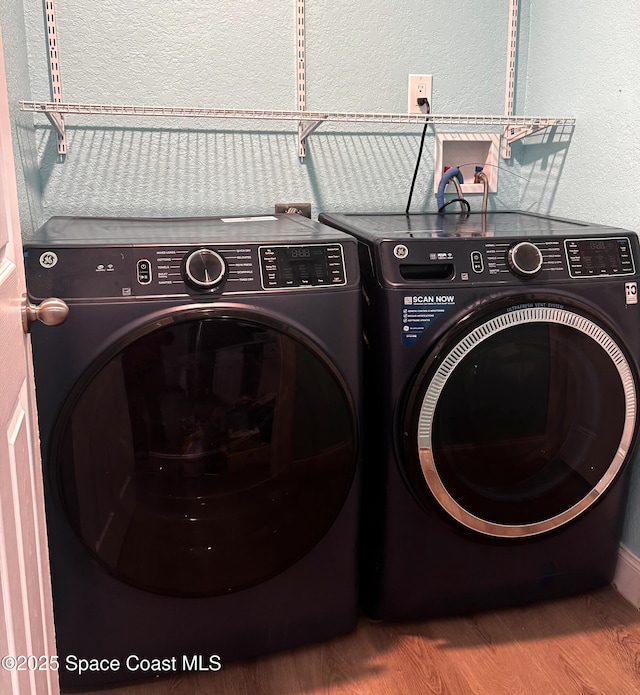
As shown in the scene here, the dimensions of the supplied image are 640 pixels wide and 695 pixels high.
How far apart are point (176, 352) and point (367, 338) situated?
0.48 metres

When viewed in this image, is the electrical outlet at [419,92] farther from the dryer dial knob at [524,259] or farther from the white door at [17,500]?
the white door at [17,500]

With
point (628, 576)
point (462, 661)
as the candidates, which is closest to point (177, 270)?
point (462, 661)

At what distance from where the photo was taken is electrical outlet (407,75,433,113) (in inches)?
81.7

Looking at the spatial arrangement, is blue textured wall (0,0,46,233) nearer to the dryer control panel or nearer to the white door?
the white door

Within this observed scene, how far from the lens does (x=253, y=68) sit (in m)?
1.95

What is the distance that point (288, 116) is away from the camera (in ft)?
5.98

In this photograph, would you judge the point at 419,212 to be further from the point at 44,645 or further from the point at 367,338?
the point at 44,645

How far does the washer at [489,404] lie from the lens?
1473 millimetres

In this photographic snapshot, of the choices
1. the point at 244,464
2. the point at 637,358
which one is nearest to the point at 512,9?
the point at 637,358

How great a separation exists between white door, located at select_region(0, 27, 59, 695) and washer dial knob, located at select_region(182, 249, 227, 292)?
364 mm

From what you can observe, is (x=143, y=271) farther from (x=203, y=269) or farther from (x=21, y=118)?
(x=21, y=118)

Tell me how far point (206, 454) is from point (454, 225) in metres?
0.91

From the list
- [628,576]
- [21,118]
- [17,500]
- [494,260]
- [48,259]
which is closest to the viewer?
[17,500]

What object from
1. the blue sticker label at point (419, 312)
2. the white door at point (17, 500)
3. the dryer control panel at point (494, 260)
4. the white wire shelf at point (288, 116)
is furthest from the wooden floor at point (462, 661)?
the white wire shelf at point (288, 116)
